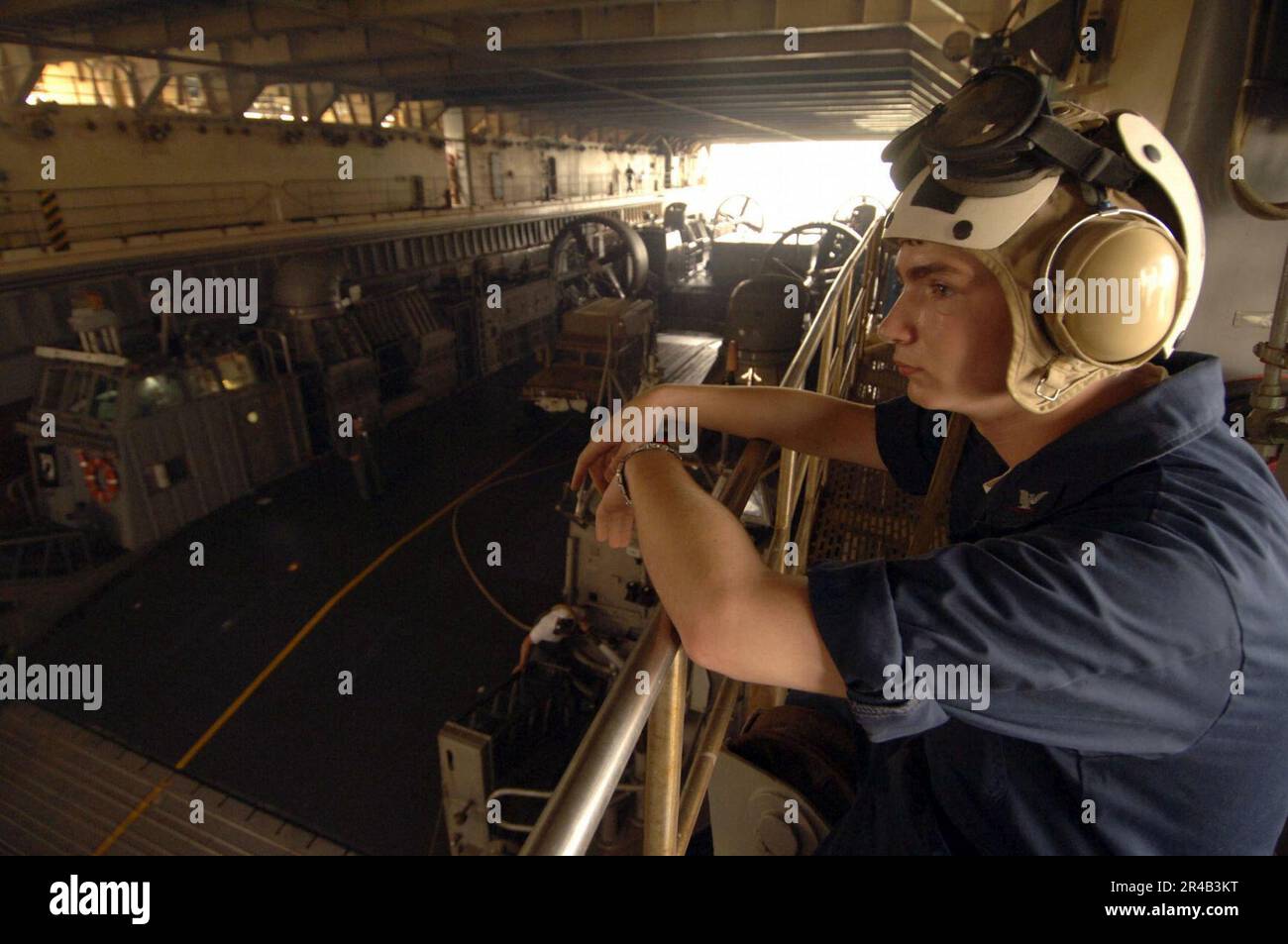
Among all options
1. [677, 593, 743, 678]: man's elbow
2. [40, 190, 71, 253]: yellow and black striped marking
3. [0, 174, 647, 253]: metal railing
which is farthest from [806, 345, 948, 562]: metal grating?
[0, 174, 647, 253]: metal railing

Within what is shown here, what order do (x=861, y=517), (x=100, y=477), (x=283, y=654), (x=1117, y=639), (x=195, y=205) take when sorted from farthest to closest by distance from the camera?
(x=195, y=205), (x=100, y=477), (x=283, y=654), (x=861, y=517), (x=1117, y=639)

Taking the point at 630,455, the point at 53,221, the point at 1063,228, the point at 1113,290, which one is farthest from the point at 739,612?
the point at 53,221

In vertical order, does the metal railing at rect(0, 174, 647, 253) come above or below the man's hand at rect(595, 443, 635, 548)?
above

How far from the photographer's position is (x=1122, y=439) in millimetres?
1396

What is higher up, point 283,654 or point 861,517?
point 861,517

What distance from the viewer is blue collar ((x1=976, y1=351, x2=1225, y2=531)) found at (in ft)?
4.46

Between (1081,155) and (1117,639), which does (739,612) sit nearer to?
(1117,639)

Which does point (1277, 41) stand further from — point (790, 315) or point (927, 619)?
point (790, 315)

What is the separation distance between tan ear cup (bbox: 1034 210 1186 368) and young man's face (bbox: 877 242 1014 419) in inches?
4.5

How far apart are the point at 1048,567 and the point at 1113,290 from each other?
2.05ft

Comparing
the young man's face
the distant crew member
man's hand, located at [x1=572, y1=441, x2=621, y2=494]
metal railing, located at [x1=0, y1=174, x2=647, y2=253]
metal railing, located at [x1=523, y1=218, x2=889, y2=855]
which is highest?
metal railing, located at [x1=0, y1=174, x2=647, y2=253]

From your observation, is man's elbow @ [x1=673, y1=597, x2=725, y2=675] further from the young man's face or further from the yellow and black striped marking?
the yellow and black striped marking

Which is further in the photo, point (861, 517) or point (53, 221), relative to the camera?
point (53, 221)
